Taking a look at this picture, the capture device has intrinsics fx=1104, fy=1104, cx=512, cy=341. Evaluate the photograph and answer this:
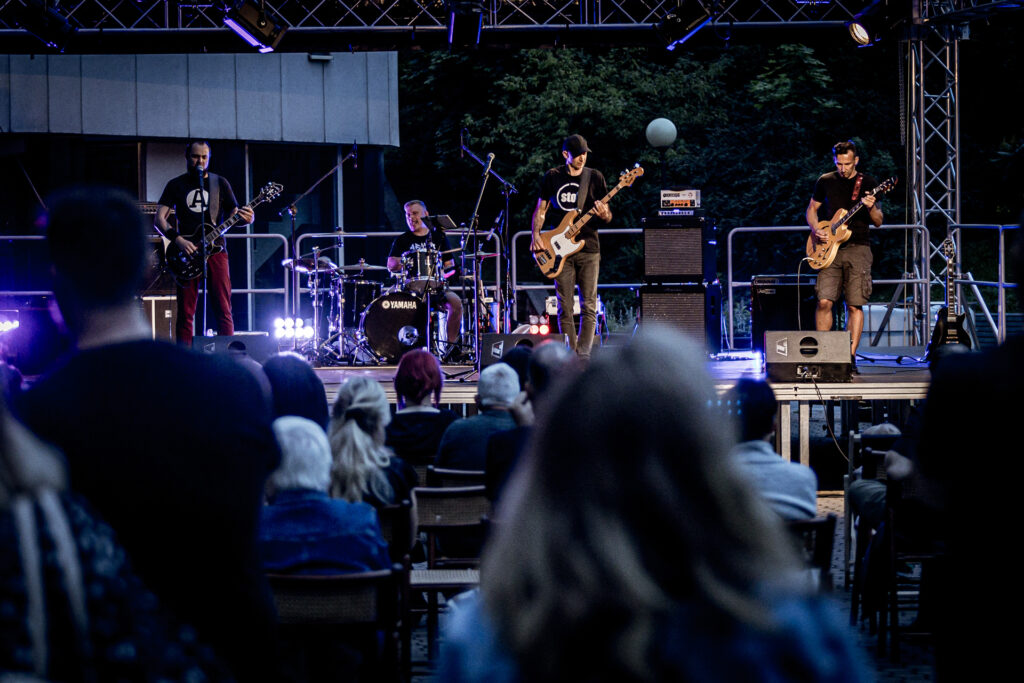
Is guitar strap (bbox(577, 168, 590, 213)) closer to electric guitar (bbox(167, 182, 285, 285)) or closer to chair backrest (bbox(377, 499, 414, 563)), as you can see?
electric guitar (bbox(167, 182, 285, 285))

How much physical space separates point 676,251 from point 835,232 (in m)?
1.44

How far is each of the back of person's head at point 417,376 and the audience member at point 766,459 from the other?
2088 mm

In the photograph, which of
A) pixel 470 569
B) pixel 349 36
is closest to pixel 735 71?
pixel 349 36

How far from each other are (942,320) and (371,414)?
5.58 m

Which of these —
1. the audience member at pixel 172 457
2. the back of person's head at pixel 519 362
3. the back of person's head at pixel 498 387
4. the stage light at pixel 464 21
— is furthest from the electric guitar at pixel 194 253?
the audience member at pixel 172 457

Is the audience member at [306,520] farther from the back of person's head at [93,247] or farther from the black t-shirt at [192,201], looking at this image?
the black t-shirt at [192,201]

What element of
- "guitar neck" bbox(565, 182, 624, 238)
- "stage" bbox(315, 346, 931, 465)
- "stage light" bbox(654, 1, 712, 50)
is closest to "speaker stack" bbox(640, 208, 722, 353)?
"stage" bbox(315, 346, 931, 465)

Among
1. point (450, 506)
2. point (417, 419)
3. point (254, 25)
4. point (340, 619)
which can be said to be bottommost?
point (340, 619)

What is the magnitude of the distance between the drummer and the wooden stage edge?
0.83 metres

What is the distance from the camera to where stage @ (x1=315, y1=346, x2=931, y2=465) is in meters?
7.82

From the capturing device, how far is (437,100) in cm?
2580

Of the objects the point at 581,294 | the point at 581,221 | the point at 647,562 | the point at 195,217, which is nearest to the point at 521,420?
the point at 647,562

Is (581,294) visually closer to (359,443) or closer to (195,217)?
(195,217)

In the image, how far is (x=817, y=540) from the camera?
3.59 meters
